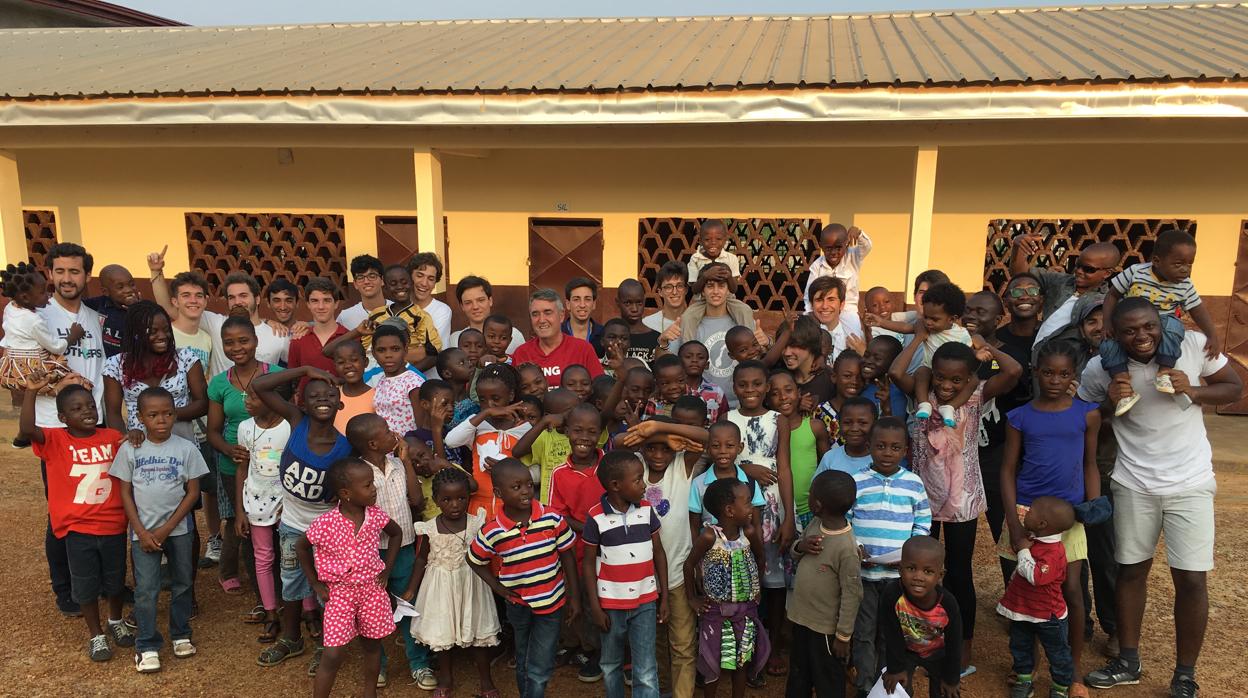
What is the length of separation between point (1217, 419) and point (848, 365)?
18.0 ft

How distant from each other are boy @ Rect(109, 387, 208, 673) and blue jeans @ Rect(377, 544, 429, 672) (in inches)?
37.7

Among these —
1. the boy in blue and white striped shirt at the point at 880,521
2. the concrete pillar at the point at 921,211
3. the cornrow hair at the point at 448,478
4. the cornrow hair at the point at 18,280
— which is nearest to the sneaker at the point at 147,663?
the cornrow hair at the point at 448,478

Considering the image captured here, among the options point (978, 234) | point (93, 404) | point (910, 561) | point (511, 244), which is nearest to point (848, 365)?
point (910, 561)

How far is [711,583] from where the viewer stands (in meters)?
2.67

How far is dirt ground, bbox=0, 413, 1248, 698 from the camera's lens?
303 cm

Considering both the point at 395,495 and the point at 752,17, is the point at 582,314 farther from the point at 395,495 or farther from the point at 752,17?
the point at 752,17

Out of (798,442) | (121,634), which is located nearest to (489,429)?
(798,442)

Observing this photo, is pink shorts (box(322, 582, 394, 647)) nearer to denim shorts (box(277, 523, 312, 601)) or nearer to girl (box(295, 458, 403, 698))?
girl (box(295, 458, 403, 698))

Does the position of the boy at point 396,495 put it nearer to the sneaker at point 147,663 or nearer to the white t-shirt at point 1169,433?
the sneaker at point 147,663

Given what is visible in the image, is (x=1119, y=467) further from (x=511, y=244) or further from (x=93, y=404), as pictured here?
(x=511, y=244)

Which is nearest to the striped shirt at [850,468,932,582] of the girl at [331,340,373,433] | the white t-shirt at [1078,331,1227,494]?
the white t-shirt at [1078,331,1227,494]

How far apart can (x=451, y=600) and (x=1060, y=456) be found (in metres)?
2.45

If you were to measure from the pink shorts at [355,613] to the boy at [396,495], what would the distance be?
19 cm

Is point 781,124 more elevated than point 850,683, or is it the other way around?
point 781,124
